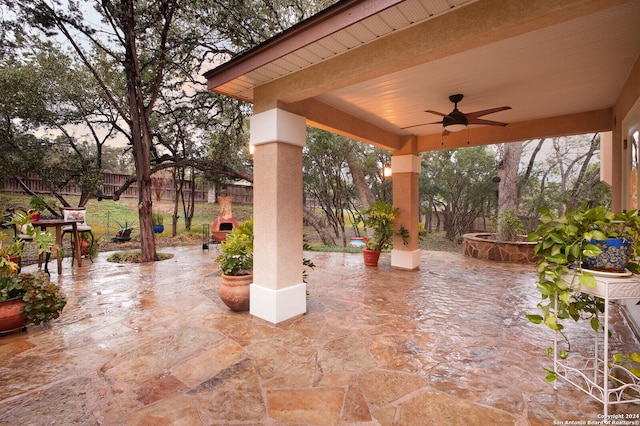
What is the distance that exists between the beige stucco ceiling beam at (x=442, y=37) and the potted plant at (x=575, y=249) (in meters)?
1.14

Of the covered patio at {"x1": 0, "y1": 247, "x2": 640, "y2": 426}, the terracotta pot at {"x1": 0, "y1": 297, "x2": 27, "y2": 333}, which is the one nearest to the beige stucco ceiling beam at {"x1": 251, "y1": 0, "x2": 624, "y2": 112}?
the covered patio at {"x1": 0, "y1": 247, "x2": 640, "y2": 426}

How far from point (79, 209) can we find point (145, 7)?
4.11 metres

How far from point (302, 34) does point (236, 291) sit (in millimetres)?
2727

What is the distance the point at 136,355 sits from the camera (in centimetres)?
252

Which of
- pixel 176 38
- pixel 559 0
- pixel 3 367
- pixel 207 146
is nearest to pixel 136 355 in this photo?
pixel 3 367

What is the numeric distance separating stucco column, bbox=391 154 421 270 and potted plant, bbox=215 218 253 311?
338cm

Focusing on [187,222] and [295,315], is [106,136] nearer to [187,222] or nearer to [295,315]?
[187,222]

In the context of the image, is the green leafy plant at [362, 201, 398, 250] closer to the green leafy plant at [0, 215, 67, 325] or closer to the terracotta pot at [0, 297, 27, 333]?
the green leafy plant at [0, 215, 67, 325]

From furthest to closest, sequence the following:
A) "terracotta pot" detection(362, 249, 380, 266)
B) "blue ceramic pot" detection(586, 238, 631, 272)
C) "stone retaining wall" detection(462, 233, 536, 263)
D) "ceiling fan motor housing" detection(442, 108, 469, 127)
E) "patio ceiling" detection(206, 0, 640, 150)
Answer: "stone retaining wall" detection(462, 233, 536, 263), "terracotta pot" detection(362, 249, 380, 266), "ceiling fan motor housing" detection(442, 108, 469, 127), "patio ceiling" detection(206, 0, 640, 150), "blue ceramic pot" detection(586, 238, 631, 272)

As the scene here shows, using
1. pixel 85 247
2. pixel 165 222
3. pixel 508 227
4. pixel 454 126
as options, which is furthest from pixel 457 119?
pixel 165 222

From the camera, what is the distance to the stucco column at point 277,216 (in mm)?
3170

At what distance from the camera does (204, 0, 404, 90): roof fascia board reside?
2050mm

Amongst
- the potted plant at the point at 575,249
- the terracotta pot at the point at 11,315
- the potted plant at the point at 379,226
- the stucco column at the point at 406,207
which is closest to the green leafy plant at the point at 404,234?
the stucco column at the point at 406,207

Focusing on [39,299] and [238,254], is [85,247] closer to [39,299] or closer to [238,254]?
[39,299]
